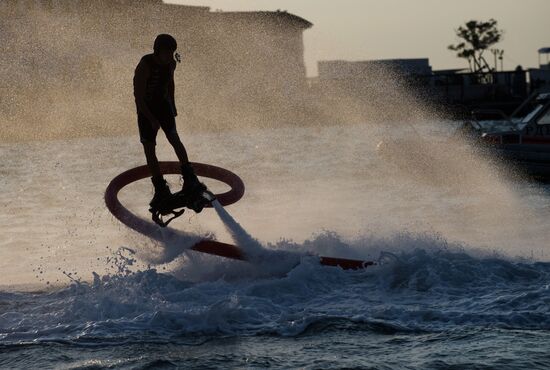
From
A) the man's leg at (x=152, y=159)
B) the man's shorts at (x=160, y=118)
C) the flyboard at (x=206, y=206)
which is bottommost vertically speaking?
the flyboard at (x=206, y=206)

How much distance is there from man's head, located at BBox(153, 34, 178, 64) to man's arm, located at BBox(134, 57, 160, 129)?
0.80ft

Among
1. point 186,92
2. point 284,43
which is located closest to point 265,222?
point 284,43

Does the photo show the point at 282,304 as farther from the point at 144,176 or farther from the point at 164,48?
the point at 144,176

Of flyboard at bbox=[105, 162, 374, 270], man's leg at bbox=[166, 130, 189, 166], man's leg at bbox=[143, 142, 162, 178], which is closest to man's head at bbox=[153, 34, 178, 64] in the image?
man's leg at bbox=[166, 130, 189, 166]

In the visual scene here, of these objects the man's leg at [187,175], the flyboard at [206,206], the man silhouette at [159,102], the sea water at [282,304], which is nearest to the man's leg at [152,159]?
the man silhouette at [159,102]

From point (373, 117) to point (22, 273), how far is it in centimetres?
8828

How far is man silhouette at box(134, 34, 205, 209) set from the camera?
40.8 ft

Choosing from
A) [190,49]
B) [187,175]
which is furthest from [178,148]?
[190,49]

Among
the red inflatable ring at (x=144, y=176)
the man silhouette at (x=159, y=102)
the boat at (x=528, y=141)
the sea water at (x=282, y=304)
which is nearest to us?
the sea water at (x=282, y=304)

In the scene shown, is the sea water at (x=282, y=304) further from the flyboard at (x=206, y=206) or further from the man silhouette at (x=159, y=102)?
the man silhouette at (x=159, y=102)

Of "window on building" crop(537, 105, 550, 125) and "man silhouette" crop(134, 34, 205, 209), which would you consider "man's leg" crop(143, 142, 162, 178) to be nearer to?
"man silhouette" crop(134, 34, 205, 209)

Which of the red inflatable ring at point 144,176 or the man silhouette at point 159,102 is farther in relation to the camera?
the red inflatable ring at point 144,176

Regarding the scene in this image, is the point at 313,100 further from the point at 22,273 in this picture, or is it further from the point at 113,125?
the point at 22,273

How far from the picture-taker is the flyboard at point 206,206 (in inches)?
503
